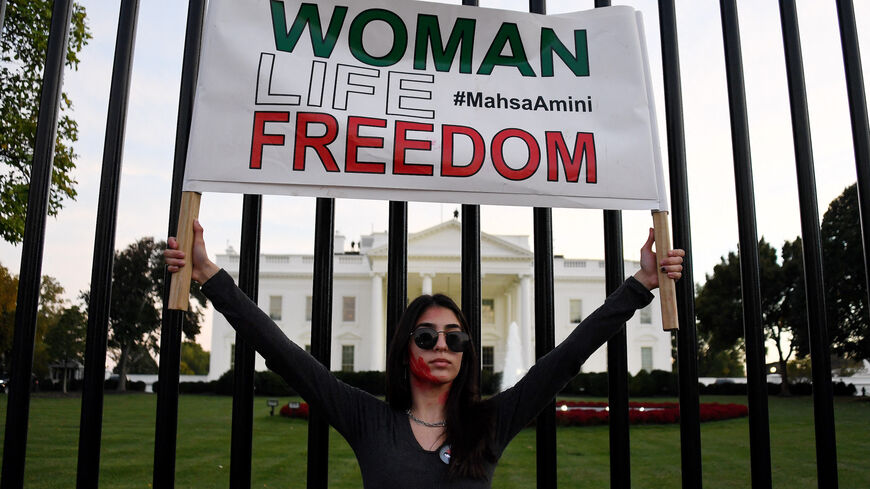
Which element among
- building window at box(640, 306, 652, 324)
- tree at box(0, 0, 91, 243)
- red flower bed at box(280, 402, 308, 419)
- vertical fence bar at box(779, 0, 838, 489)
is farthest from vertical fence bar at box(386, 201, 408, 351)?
building window at box(640, 306, 652, 324)

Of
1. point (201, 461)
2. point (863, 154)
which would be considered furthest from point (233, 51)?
point (201, 461)

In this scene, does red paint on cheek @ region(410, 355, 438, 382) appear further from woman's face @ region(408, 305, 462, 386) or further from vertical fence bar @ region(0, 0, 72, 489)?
vertical fence bar @ region(0, 0, 72, 489)

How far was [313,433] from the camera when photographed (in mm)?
2242

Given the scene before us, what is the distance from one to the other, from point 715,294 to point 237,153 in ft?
100

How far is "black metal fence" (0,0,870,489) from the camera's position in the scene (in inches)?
83.4

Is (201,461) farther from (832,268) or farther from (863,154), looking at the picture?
(832,268)

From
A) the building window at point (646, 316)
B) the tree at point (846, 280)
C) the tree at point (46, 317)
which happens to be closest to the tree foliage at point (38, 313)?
the tree at point (46, 317)

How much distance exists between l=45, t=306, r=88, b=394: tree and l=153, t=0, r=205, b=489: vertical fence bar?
71.1 feet

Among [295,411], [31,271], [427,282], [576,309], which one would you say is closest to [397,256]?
[31,271]

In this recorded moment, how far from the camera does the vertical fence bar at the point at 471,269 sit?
7.59 feet

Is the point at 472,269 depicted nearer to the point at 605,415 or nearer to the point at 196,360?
the point at 605,415

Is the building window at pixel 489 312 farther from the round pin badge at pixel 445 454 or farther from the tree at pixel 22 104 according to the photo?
the round pin badge at pixel 445 454

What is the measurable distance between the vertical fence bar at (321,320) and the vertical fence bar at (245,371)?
0.20 meters

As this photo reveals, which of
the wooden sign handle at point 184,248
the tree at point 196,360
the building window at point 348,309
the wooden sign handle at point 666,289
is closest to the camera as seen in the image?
the wooden sign handle at point 184,248
